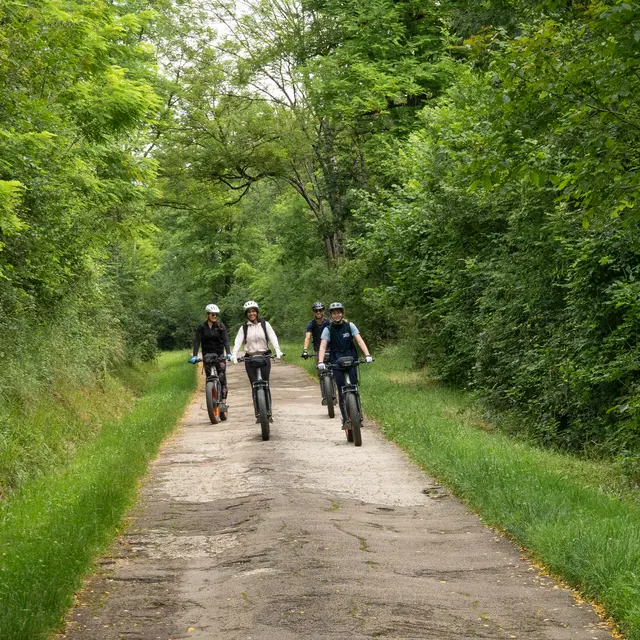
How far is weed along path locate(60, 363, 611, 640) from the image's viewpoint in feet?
18.7

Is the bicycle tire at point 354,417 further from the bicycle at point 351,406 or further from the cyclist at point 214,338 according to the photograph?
the cyclist at point 214,338

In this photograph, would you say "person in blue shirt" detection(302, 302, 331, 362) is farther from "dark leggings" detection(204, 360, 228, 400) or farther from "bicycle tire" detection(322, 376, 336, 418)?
"dark leggings" detection(204, 360, 228, 400)

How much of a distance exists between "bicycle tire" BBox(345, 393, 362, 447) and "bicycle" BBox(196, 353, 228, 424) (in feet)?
12.9

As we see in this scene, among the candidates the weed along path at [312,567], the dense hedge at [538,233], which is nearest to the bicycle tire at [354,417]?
the weed along path at [312,567]

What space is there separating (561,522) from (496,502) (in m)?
1.09

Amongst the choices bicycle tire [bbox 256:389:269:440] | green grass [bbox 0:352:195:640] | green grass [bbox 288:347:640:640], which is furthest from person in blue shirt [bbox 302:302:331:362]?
green grass [bbox 0:352:195:640]

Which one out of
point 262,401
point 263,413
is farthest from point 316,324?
point 263,413

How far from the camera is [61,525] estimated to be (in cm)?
800

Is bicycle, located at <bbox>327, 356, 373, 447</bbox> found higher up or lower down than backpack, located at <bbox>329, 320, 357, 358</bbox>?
lower down

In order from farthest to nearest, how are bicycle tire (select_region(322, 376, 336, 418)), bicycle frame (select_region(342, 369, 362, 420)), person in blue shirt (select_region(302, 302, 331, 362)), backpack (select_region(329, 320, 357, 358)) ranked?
person in blue shirt (select_region(302, 302, 331, 362)) → bicycle tire (select_region(322, 376, 336, 418)) → backpack (select_region(329, 320, 357, 358)) → bicycle frame (select_region(342, 369, 362, 420))

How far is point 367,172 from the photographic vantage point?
33.1m

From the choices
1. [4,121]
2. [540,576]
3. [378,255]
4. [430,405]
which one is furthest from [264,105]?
[540,576]

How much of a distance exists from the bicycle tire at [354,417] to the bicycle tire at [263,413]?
4.56 ft

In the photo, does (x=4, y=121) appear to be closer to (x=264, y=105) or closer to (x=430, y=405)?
(x=430, y=405)
